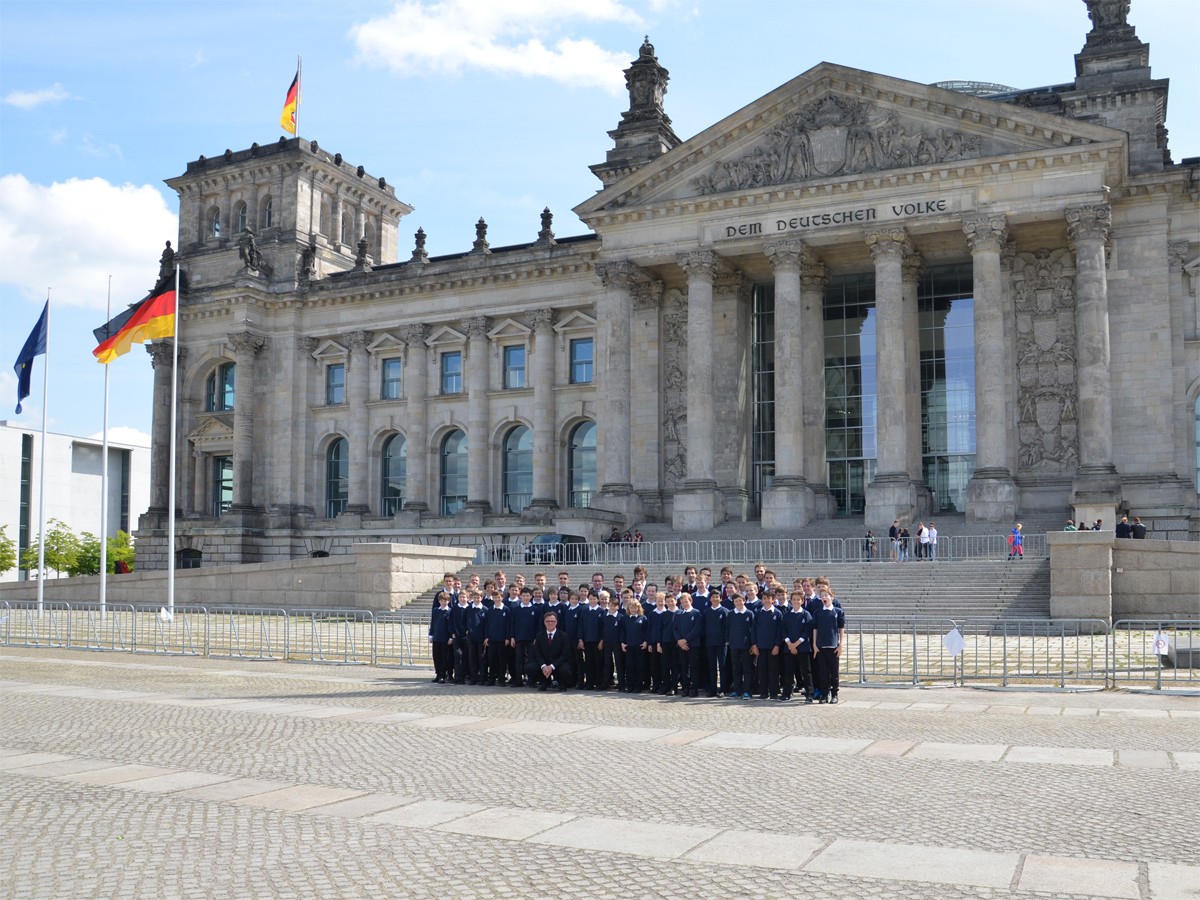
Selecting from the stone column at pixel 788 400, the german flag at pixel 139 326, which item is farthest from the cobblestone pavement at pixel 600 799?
the stone column at pixel 788 400

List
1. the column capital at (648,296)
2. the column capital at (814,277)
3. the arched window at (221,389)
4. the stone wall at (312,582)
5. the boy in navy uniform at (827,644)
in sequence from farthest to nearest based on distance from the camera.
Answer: the arched window at (221,389)
the column capital at (648,296)
the column capital at (814,277)
the stone wall at (312,582)
the boy in navy uniform at (827,644)

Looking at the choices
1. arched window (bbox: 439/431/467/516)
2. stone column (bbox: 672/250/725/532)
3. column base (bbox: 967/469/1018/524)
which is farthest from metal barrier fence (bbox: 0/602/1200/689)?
arched window (bbox: 439/431/467/516)

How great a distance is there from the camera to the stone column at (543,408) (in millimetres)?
54188

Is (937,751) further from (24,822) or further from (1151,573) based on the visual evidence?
(1151,573)

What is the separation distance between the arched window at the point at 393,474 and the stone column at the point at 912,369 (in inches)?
1023

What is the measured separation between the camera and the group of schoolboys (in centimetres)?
1844

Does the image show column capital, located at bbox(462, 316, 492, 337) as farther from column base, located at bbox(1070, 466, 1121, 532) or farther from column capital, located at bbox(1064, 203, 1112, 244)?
column base, located at bbox(1070, 466, 1121, 532)

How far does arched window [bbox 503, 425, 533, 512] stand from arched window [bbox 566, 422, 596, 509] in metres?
2.23

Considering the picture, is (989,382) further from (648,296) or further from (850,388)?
(648,296)

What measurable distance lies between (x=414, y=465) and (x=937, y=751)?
4684 centimetres

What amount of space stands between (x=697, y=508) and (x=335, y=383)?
25.2 m

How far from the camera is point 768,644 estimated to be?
1845 centimetres

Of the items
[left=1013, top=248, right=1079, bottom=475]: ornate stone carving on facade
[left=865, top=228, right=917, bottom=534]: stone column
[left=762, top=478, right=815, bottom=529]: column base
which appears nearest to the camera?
[left=865, top=228, right=917, bottom=534]: stone column

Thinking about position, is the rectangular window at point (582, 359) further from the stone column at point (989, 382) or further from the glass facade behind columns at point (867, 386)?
the stone column at point (989, 382)
